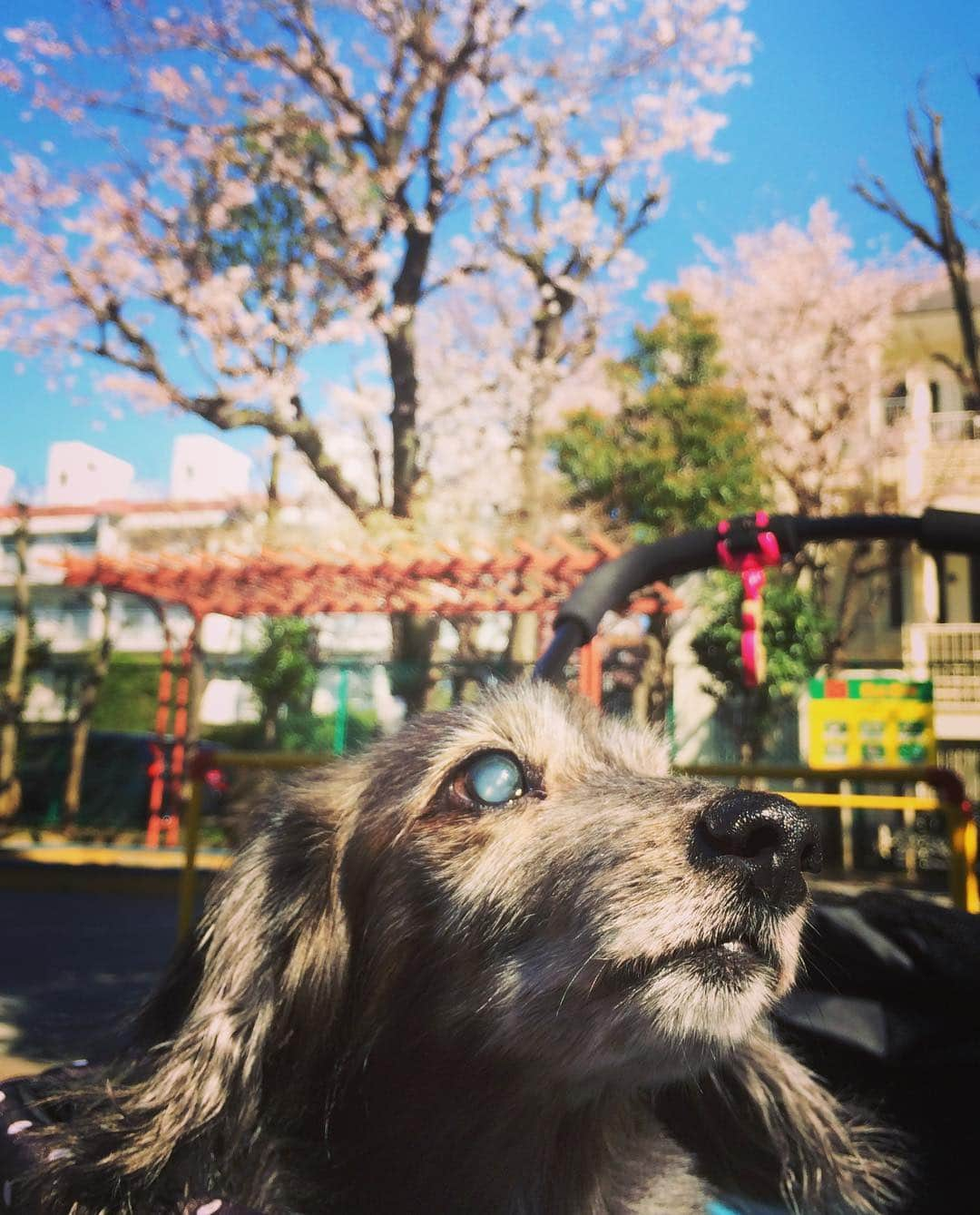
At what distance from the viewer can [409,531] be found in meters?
13.8

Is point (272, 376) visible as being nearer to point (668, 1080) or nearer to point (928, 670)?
point (928, 670)

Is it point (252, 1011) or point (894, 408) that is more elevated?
point (894, 408)

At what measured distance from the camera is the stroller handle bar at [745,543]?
79.6 inches

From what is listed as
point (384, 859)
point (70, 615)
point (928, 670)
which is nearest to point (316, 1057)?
point (384, 859)

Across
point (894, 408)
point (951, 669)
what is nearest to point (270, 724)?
point (951, 669)

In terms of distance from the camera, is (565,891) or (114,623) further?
(114,623)

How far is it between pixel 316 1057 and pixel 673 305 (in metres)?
20.2

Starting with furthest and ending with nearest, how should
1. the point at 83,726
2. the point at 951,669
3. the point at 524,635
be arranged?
the point at 951,669
the point at 83,726
the point at 524,635

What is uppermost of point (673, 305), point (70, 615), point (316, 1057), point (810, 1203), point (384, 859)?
point (673, 305)

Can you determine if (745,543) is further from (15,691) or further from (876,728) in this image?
(15,691)

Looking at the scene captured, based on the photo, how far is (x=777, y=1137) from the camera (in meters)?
1.46

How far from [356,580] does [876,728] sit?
7059 millimetres

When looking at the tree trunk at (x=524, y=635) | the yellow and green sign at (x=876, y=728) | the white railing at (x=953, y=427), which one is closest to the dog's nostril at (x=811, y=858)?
the tree trunk at (x=524, y=635)

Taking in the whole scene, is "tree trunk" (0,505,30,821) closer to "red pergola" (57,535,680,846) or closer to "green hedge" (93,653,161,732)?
"red pergola" (57,535,680,846)
